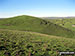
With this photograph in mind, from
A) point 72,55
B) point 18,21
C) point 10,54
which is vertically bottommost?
point 72,55

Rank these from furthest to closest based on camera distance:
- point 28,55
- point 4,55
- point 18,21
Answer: point 18,21
point 28,55
point 4,55

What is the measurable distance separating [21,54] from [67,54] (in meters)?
12.1

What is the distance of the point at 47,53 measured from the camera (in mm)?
24312

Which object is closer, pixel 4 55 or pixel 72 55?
pixel 4 55

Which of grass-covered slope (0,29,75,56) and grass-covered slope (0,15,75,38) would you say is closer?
grass-covered slope (0,29,75,56)

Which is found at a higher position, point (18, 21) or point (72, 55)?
point (18, 21)

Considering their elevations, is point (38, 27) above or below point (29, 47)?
above

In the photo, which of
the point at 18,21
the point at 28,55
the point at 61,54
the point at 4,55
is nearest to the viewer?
the point at 4,55

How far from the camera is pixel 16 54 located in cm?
2156

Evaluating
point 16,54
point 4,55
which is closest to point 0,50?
point 4,55

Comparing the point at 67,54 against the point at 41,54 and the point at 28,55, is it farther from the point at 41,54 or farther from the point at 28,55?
the point at 28,55

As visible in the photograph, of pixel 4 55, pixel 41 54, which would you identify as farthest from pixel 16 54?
pixel 41 54

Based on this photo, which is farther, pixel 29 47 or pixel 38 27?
pixel 38 27

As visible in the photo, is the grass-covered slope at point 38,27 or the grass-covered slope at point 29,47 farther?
the grass-covered slope at point 38,27
